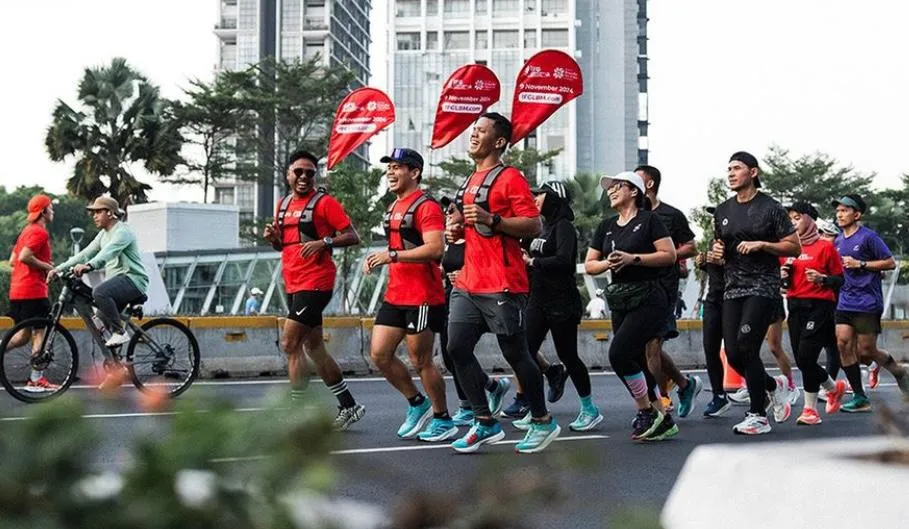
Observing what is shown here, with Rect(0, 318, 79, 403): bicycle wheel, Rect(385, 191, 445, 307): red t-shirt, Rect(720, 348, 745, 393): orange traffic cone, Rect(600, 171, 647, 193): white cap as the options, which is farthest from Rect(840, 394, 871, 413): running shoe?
Rect(0, 318, 79, 403): bicycle wheel

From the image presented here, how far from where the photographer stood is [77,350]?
36.0 ft

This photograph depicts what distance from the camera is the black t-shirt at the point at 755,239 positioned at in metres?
9.09

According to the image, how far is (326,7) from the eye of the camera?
126 metres

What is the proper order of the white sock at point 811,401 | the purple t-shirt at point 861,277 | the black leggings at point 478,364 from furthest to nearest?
the purple t-shirt at point 861,277, the white sock at point 811,401, the black leggings at point 478,364

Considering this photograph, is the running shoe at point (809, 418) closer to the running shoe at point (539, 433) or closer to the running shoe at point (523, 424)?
the running shoe at point (523, 424)

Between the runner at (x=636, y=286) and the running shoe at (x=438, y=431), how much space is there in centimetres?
107

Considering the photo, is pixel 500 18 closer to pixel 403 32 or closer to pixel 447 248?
pixel 403 32

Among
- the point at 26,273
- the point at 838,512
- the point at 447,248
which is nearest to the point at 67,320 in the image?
the point at 26,273

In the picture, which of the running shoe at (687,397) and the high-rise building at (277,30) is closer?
the running shoe at (687,397)

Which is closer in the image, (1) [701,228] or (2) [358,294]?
(2) [358,294]

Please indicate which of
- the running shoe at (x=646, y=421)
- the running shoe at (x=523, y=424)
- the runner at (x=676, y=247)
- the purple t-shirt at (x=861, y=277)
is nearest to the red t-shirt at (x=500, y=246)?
the running shoe at (x=646, y=421)

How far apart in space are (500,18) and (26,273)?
10650cm

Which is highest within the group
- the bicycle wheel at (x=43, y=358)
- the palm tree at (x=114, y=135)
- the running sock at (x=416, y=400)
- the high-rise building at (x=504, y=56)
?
the high-rise building at (x=504, y=56)

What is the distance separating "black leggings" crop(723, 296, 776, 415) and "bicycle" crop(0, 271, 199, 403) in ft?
12.7
